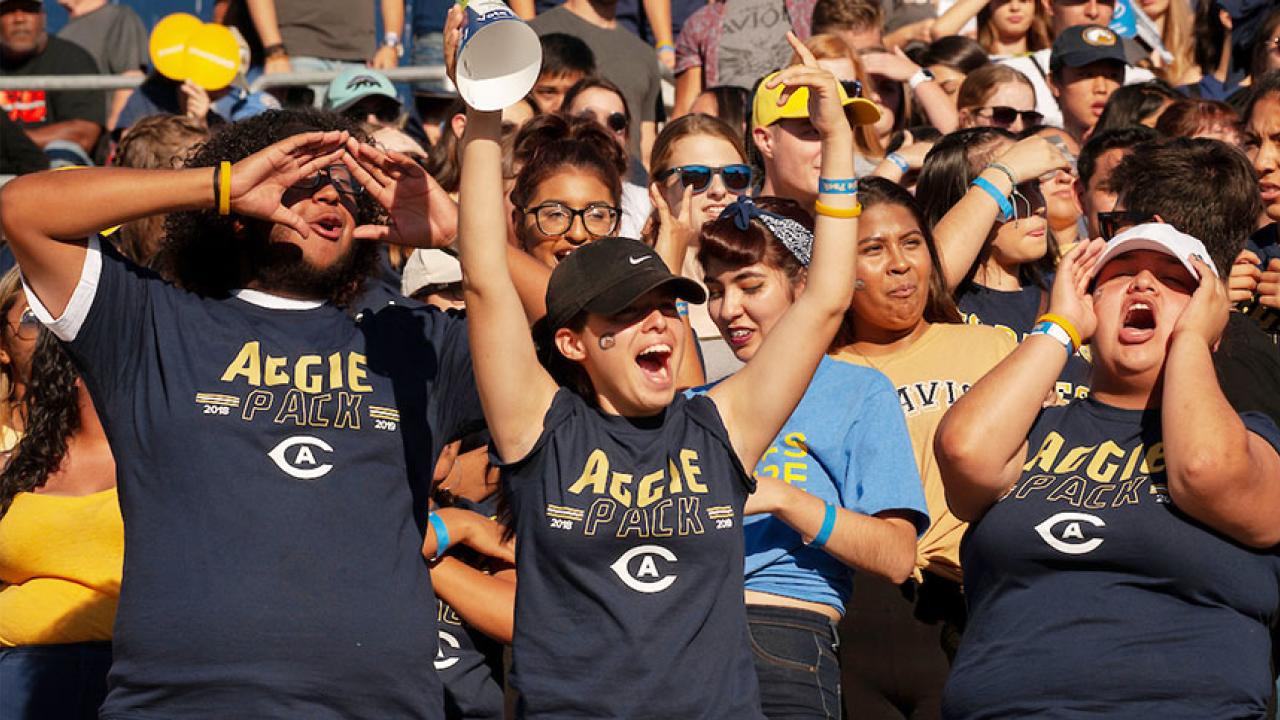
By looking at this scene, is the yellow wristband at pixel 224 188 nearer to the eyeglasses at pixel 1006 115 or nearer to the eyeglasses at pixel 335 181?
the eyeglasses at pixel 335 181

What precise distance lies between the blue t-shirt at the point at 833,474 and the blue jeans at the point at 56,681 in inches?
74.2

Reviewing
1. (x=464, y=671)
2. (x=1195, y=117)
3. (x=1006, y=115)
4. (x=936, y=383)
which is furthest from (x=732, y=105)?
(x=464, y=671)

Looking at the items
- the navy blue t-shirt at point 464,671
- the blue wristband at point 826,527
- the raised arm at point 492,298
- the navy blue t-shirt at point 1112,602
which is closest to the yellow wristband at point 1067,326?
the navy blue t-shirt at point 1112,602

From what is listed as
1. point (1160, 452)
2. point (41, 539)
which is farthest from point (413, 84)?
point (1160, 452)

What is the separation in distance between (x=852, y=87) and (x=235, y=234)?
3.71 meters

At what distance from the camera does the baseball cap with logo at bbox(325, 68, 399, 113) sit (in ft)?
26.1

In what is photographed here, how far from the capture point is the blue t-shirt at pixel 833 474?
4.61m

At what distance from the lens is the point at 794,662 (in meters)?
4.45

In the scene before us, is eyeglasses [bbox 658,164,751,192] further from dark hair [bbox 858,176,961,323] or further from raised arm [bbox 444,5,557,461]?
raised arm [bbox 444,5,557,461]

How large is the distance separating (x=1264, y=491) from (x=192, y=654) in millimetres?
2381

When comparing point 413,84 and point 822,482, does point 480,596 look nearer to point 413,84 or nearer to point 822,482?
point 822,482

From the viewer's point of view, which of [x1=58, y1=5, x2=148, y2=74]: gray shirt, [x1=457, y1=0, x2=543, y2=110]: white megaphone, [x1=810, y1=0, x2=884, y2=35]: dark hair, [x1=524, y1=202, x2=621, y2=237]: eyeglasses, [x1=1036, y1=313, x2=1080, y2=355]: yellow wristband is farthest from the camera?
[x1=58, y1=5, x2=148, y2=74]: gray shirt

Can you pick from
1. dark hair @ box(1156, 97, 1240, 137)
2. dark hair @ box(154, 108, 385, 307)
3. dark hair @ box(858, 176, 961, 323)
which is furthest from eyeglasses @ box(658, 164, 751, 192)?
dark hair @ box(154, 108, 385, 307)

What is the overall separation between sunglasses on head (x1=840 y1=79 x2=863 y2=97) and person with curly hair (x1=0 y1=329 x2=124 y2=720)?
3494 mm
